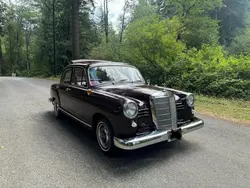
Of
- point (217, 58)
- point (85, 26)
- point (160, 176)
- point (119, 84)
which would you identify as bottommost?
point (160, 176)

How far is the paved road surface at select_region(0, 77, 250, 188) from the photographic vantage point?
3.03 metres

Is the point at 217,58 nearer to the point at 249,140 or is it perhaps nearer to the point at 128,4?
the point at 249,140

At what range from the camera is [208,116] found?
666 cm

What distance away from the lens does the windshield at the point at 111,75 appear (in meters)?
4.69

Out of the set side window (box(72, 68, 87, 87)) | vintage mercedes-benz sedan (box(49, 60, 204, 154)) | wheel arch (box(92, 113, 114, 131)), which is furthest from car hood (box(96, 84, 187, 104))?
side window (box(72, 68, 87, 87))

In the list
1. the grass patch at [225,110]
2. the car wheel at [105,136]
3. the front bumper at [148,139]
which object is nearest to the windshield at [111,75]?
the car wheel at [105,136]

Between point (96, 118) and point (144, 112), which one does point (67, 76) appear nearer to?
point (96, 118)

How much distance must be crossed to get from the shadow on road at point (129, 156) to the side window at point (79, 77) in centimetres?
121

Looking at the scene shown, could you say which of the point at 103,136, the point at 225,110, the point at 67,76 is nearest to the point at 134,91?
the point at 103,136

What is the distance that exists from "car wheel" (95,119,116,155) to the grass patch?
4179mm

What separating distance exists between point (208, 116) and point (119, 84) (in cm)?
347

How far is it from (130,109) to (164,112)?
0.69 m

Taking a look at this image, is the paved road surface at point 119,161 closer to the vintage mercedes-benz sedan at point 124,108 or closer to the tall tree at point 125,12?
the vintage mercedes-benz sedan at point 124,108

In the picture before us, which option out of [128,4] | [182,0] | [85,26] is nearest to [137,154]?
[182,0]
